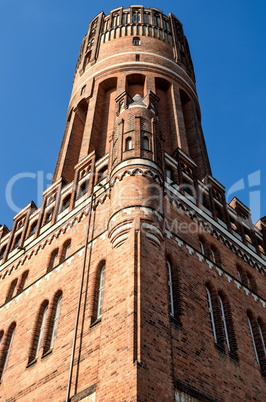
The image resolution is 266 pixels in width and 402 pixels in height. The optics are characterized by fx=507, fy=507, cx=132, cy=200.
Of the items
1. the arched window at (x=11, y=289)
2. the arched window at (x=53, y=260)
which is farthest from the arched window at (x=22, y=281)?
the arched window at (x=53, y=260)

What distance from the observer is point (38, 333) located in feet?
49.8

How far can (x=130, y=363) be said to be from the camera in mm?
10523

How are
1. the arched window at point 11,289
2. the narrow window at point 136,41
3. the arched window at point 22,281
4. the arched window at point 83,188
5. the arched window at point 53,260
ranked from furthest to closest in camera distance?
the narrow window at point 136,41 < the arched window at point 83,188 < the arched window at point 11,289 < the arched window at point 22,281 < the arched window at point 53,260

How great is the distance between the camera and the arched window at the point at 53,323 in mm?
14301

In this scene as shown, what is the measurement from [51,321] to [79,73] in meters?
19.1

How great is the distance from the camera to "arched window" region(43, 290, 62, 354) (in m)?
14.3

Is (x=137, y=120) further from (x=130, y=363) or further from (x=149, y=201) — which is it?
(x=130, y=363)

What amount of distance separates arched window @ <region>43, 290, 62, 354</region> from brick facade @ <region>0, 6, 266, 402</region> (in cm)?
4

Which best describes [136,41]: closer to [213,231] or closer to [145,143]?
[145,143]

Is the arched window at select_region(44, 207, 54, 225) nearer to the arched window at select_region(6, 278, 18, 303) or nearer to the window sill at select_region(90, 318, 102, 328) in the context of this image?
the arched window at select_region(6, 278, 18, 303)

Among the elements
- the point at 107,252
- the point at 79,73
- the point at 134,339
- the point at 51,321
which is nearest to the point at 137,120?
the point at 107,252

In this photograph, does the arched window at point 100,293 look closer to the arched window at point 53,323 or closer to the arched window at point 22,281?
the arched window at point 53,323

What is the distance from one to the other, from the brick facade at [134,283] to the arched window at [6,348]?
4 centimetres

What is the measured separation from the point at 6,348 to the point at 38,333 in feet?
5.14
